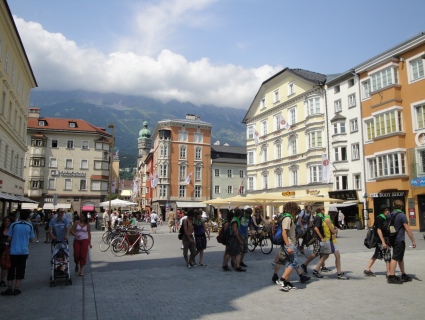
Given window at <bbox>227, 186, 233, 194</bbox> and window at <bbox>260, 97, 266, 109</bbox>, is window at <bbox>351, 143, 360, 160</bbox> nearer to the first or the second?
window at <bbox>260, 97, 266, 109</bbox>

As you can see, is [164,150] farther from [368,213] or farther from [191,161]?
[368,213]

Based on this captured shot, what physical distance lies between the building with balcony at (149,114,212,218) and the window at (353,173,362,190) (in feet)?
112

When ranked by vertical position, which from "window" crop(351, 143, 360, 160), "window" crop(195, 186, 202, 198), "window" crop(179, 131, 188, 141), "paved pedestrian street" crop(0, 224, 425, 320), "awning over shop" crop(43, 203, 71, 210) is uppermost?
"window" crop(179, 131, 188, 141)

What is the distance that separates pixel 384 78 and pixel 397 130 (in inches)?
201

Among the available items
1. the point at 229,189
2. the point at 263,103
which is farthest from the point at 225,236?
the point at 229,189

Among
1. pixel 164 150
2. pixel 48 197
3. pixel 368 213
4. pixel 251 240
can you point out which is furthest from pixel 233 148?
pixel 251 240

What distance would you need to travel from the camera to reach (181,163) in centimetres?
6975

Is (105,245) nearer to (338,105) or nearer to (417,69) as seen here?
(417,69)

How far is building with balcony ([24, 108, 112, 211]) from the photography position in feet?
197

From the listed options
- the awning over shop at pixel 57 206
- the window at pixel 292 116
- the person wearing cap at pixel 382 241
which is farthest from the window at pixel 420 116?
the awning over shop at pixel 57 206

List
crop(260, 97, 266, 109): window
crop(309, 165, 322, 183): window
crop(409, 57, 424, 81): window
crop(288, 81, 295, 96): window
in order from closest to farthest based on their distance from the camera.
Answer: crop(409, 57, 424, 81): window, crop(309, 165, 322, 183): window, crop(288, 81, 295, 96): window, crop(260, 97, 266, 109): window

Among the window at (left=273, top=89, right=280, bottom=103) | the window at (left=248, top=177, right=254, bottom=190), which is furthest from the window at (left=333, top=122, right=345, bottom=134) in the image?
the window at (left=248, top=177, right=254, bottom=190)

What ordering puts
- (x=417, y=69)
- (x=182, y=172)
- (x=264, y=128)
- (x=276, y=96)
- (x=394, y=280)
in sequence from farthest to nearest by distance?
(x=182, y=172), (x=264, y=128), (x=276, y=96), (x=417, y=69), (x=394, y=280)

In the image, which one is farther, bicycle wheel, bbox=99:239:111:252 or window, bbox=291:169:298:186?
window, bbox=291:169:298:186
